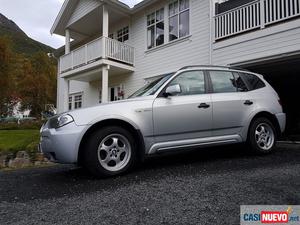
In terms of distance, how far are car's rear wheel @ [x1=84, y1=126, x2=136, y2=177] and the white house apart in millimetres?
6091

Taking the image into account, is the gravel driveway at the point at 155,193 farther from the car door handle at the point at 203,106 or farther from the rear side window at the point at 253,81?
the rear side window at the point at 253,81

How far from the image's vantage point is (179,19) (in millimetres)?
13398

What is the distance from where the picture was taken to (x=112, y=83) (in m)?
17.2

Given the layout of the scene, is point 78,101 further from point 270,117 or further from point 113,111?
point 113,111

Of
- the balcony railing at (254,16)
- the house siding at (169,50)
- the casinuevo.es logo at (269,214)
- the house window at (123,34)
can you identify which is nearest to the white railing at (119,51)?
the house siding at (169,50)

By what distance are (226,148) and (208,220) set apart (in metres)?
4.70

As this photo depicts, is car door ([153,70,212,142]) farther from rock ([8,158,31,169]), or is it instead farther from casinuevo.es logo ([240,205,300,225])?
rock ([8,158,31,169])

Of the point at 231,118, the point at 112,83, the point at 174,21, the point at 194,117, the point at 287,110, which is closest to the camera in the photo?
the point at 194,117

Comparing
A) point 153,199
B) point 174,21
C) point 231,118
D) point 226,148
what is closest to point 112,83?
point 174,21

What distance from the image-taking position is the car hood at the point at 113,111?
4.77 meters

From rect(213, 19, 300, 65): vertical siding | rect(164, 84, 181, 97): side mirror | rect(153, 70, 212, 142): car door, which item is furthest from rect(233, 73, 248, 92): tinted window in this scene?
rect(213, 19, 300, 65): vertical siding

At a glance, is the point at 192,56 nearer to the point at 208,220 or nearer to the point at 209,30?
the point at 209,30

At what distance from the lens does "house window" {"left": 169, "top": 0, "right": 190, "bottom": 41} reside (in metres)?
13.1

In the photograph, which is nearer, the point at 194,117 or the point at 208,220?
the point at 208,220
